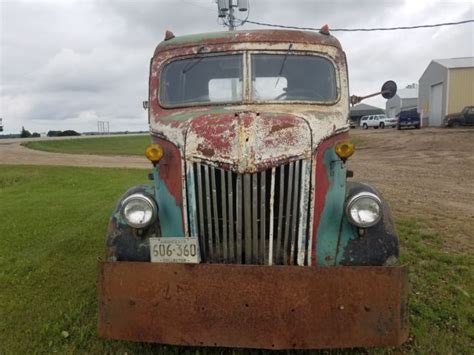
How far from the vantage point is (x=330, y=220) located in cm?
326

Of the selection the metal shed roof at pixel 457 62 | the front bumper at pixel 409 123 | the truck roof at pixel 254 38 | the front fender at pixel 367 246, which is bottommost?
the front fender at pixel 367 246

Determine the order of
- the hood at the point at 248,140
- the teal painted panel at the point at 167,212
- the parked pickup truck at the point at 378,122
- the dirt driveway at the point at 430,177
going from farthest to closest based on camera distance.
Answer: the parked pickup truck at the point at 378,122
the dirt driveway at the point at 430,177
the teal painted panel at the point at 167,212
the hood at the point at 248,140

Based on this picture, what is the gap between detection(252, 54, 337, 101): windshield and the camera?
389 centimetres

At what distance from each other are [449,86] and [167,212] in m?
36.8

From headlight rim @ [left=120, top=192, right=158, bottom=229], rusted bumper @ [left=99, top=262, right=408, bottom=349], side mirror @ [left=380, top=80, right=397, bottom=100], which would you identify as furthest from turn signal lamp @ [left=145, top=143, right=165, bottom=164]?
side mirror @ [left=380, top=80, right=397, bottom=100]

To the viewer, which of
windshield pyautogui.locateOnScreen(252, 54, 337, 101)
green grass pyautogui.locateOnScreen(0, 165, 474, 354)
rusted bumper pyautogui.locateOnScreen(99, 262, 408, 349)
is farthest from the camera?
windshield pyautogui.locateOnScreen(252, 54, 337, 101)

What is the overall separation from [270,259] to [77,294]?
8.62 feet

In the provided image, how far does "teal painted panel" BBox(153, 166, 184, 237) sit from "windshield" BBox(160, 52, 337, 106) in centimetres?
95

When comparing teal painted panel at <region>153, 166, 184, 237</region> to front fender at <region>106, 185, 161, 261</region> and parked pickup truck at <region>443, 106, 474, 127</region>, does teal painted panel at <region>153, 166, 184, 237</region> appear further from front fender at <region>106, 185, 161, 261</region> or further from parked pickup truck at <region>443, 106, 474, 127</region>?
parked pickup truck at <region>443, 106, 474, 127</region>

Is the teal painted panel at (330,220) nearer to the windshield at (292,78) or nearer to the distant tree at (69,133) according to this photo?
the windshield at (292,78)

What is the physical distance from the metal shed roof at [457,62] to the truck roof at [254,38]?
3522 centimetres

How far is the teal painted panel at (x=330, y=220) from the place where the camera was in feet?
10.6

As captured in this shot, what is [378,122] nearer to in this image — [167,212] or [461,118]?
[461,118]

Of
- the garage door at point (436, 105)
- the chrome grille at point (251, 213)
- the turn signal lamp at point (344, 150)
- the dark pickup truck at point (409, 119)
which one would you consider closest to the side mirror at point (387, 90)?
the turn signal lamp at point (344, 150)
